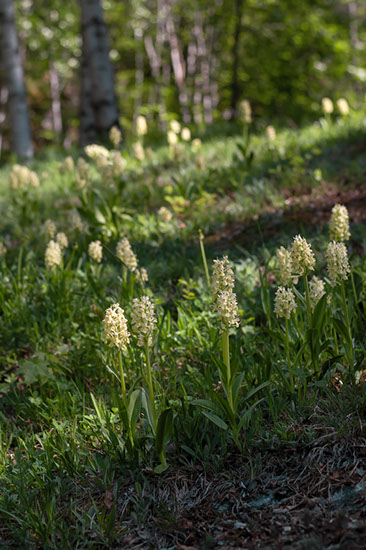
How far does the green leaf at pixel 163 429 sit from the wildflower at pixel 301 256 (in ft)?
3.20

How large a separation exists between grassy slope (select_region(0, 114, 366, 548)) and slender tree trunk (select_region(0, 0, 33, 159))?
654cm

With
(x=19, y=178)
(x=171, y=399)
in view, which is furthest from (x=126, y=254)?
(x=19, y=178)

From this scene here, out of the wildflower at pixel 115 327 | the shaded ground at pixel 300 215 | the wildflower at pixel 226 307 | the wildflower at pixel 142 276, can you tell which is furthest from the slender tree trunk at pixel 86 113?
the wildflower at pixel 226 307

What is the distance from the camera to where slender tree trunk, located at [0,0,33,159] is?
11.2 m

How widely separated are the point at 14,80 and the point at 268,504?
11398mm

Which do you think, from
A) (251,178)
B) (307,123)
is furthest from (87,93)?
(251,178)

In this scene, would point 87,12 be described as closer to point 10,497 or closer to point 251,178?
point 251,178

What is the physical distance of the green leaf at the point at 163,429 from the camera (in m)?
2.21

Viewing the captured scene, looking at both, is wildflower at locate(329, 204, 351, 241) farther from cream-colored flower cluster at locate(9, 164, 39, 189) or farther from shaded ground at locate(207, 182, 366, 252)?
cream-colored flower cluster at locate(9, 164, 39, 189)

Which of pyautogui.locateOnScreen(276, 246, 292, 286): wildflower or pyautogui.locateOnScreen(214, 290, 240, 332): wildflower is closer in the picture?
pyautogui.locateOnScreen(214, 290, 240, 332): wildflower

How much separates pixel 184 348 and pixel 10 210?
4.45m

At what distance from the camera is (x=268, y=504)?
2125 mm

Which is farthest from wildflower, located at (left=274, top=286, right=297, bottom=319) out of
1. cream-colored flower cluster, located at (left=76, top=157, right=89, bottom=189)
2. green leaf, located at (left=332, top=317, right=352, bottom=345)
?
cream-colored flower cluster, located at (left=76, top=157, right=89, bottom=189)

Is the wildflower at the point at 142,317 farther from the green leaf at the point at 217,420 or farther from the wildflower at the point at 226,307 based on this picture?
the green leaf at the point at 217,420
